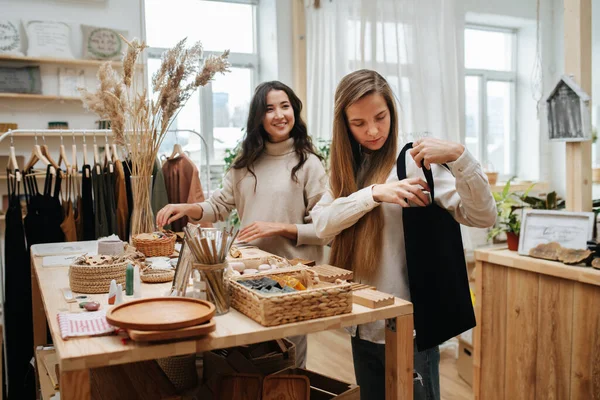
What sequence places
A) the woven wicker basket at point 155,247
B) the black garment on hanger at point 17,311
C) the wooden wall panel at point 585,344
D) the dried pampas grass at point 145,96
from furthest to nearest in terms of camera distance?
1. the black garment on hanger at point 17,311
2. the wooden wall panel at point 585,344
3. the dried pampas grass at point 145,96
4. the woven wicker basket at point 155,247

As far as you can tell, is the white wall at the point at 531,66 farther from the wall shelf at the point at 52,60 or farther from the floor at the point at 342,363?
the wall shelf at the point at 52,60

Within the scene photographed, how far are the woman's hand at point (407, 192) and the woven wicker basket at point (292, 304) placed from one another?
30 cm

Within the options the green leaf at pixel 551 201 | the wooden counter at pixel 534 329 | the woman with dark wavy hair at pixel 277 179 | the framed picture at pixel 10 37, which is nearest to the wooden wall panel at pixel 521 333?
the wooden counter at pixel 534 329

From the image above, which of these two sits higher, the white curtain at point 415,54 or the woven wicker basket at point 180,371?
the white curtain at point 415,54

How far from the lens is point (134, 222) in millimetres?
2004

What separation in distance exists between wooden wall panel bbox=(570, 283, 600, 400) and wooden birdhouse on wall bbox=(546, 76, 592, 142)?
0.63m

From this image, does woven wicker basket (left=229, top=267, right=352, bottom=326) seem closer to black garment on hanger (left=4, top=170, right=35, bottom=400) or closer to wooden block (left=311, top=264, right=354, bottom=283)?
wooden block (left=311, top=264, right=354, bottom=283)

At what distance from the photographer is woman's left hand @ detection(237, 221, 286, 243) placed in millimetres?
1965

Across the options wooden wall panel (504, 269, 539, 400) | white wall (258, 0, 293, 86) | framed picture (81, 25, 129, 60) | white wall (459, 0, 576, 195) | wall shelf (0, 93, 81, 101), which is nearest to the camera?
wooden wall panel (504, 269, 539, 400)

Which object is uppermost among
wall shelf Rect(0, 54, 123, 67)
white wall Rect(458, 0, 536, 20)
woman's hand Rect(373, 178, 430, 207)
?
white wall Rect(458, 0, 536, 20)

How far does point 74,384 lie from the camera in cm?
93

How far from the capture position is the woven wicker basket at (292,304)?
1.08 m

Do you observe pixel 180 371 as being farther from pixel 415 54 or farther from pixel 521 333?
pixel 415 54

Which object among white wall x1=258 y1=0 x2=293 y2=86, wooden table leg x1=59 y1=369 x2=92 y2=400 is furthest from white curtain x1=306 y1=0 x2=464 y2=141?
wooden table leg x1=59 y1=369 x2=92 y2=400
